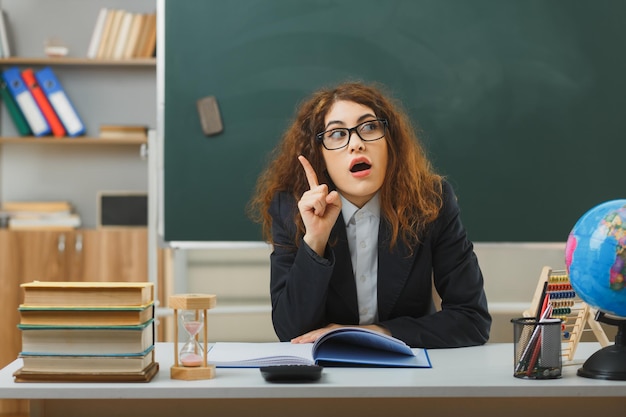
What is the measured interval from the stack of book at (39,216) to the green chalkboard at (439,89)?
51.3 inches

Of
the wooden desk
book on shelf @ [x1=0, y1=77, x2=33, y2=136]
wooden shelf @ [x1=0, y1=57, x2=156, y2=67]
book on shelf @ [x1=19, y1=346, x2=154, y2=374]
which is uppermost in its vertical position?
wooden shelf @ [x1=0, y1=57, x2=156, y2=67]

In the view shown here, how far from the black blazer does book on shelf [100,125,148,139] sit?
262cm

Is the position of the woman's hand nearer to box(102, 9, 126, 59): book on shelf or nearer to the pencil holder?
the pencil holder

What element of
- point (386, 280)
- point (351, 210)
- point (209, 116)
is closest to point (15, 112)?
point (209, 116)

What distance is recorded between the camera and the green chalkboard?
11.0 ft

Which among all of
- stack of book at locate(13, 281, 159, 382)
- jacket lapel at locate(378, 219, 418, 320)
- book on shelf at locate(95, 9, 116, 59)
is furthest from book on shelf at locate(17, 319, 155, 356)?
book on shelf at locate(95, 9, 116, 59)

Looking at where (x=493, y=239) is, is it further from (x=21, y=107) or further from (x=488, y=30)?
(x=21, y=107)

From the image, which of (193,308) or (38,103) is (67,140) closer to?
(38,103)

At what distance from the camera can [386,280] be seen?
6.80 ft

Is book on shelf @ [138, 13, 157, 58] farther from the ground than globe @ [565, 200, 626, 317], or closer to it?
farther from the ground

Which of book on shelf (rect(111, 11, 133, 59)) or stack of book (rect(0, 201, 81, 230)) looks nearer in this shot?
stack of book (rect(0, 201, 81, 230))

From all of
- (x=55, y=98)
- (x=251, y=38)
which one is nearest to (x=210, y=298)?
(x=251, y=38)

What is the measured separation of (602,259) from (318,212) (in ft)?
2.24

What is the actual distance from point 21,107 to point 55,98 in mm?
188
